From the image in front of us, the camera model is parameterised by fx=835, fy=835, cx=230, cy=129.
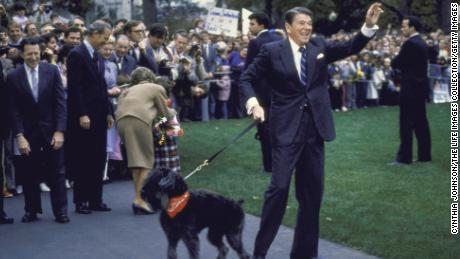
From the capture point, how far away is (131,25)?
1294 cm

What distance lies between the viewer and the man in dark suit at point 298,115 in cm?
735

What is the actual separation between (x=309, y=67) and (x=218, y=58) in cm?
1547

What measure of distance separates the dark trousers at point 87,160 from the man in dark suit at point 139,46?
1.98m

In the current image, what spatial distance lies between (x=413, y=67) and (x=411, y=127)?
100cm

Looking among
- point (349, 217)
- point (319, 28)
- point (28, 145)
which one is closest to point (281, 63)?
point (349, 217)

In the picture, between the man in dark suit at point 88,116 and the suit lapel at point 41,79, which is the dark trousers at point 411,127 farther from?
the suit lapel at point 41,79

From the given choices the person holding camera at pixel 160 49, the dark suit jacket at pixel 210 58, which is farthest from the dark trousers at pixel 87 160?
the dark suit jacket at pixel 210 58

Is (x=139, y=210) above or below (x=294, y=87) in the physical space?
below

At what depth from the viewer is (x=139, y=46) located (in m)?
12.4

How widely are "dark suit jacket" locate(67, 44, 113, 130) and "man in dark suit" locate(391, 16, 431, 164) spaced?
18.4 ft

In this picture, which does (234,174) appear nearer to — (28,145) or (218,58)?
(28,145)

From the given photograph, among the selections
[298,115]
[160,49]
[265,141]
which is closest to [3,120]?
[160,49]

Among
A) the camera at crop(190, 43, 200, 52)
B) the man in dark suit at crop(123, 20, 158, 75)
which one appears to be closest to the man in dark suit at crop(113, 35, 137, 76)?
the man in dark suit at crop(123, 20, 158, 75)

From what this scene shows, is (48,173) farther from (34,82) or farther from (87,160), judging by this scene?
(34,82)
